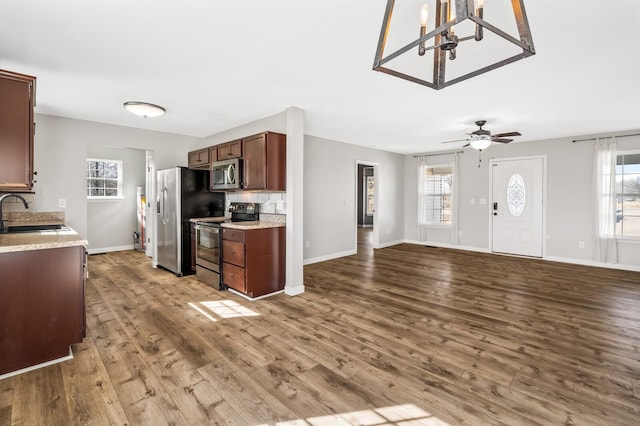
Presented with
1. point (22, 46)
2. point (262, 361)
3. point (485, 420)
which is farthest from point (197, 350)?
point (22, 46)

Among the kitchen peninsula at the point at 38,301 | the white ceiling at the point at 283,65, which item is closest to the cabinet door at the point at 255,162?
the white ceiling at the point at 283,65

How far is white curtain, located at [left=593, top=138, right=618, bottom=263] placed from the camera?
5.37 metres

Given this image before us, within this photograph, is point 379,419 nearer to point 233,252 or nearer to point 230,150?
point 233,252

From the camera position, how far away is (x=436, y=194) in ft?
25.3

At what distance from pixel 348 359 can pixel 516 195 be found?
5884 millimetres

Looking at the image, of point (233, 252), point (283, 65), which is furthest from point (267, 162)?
point (283, 65)

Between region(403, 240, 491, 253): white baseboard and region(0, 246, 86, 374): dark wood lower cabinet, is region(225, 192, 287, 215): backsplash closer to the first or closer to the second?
region(0, 246, 86, 374): dark wood lower cabinet

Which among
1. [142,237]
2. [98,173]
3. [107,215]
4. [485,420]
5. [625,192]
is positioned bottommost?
[485,420]

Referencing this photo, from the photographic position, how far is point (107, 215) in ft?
21.7

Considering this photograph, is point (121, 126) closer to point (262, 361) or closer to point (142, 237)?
point (142, 237)

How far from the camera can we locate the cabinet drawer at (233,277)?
3770mm

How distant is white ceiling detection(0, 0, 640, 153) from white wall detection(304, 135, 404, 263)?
49.5 inches

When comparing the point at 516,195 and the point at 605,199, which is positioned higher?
the point at 516,195

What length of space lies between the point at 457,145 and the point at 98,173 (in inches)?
310
